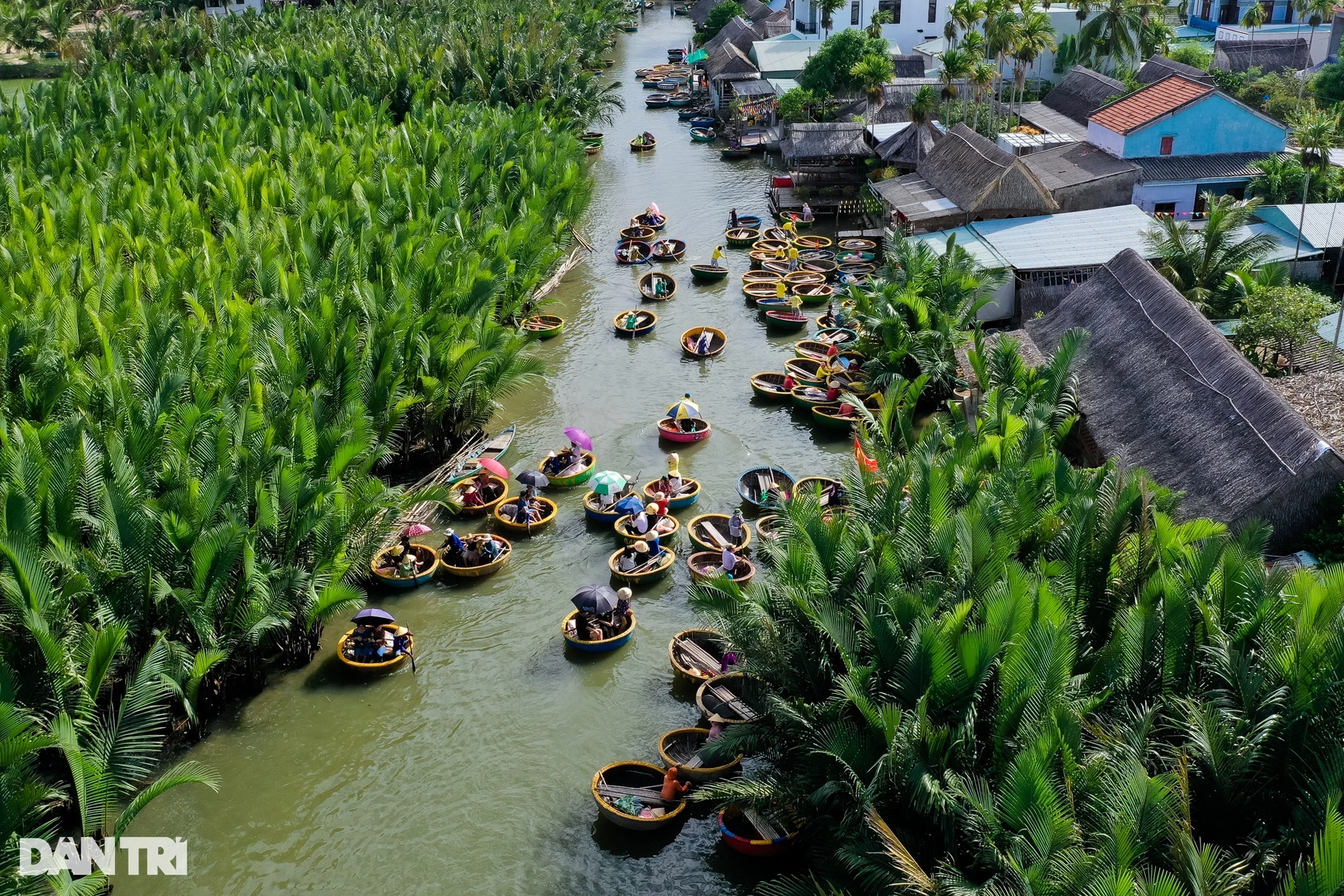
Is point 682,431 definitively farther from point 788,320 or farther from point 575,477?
point 788,320

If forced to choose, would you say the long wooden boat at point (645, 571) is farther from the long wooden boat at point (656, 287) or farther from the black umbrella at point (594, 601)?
the long wooden boat at point (656, 287)

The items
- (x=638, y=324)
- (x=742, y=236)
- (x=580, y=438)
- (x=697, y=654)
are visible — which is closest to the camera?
(x=697, y=654)

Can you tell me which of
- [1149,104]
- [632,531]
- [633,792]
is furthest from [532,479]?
[1149,104]

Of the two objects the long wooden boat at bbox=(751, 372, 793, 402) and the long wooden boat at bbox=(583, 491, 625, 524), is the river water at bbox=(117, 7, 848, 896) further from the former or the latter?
the long wooden boat at bbox=(751, 372, 793, 402)

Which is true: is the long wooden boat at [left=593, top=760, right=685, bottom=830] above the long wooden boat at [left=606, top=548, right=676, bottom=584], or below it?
below

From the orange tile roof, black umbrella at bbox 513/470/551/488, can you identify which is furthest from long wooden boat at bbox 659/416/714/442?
the orange tile roof

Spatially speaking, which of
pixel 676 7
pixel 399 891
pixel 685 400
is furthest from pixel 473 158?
pixel 676 7

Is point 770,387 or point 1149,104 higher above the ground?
point 1149,104
